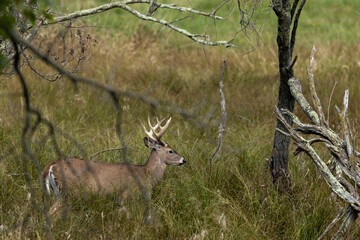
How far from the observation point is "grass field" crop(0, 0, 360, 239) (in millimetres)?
4391

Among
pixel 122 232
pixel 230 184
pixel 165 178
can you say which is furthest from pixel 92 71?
pixel 122 232

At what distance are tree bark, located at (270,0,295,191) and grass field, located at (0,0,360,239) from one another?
89 millimetres

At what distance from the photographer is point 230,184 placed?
5.14m

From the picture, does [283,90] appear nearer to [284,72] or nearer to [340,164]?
[284,72]

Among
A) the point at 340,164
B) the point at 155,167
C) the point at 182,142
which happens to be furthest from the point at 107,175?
the point at 340,164

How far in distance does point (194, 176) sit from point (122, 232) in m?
1.11

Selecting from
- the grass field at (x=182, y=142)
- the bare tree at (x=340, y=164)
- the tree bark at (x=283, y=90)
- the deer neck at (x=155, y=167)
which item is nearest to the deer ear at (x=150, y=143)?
the deer neck at (x=155, y=167)

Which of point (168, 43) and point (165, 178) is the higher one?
point (168, 43)

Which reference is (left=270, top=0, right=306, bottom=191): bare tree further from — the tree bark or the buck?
the buck

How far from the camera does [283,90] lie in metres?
4.86

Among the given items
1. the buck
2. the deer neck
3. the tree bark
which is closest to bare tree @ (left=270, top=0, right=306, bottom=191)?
the tree bark

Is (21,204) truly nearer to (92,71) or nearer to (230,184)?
→ (230,184)

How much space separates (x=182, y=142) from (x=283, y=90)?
1.86m

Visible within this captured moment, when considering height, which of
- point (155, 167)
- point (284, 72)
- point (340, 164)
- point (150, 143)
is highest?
point (284, 72)
